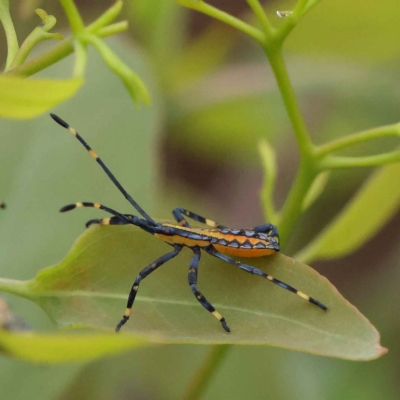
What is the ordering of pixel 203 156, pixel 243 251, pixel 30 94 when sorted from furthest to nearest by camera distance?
1. pixel 203 156
2. pixel 243 251
3. pixel 30 94

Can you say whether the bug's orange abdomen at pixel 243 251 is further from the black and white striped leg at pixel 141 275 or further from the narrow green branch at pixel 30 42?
the narrow green branch at pixel 30 42

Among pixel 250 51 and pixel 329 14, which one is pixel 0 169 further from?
pixel 250 51

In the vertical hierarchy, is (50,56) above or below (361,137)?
below

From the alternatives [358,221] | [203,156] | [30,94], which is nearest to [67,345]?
[30,94]

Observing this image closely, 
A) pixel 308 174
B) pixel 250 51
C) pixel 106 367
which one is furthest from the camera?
pixel 250 51

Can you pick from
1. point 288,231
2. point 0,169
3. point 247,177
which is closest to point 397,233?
point 247,177

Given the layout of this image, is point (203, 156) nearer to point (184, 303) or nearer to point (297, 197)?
point (297, 197)
